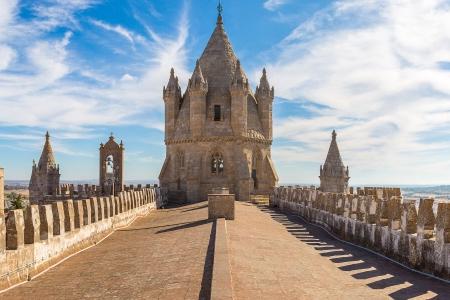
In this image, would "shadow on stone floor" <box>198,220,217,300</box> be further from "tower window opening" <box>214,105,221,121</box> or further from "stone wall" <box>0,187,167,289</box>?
"tower window opening" <box>214,105,221,121</box>

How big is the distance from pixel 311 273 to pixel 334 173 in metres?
29.9

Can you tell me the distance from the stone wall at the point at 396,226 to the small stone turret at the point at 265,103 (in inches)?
680

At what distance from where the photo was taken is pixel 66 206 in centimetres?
1345

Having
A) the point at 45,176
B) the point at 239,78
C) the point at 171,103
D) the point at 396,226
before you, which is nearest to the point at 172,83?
the point at 171,103

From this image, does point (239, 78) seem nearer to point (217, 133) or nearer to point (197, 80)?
point (197, 80)

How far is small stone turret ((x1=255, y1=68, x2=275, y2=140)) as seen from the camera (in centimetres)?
3894

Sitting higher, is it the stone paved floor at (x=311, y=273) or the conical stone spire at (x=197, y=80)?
the conical stone spire at (x=197, y=80)

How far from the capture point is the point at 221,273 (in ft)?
26.1

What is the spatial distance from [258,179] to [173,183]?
21.8ft

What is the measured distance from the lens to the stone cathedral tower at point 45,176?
44844 millimetres

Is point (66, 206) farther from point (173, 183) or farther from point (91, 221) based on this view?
point (173, 183)

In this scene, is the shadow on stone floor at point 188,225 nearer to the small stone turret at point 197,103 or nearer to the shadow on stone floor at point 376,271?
the shadow on stone floor at point 376,271

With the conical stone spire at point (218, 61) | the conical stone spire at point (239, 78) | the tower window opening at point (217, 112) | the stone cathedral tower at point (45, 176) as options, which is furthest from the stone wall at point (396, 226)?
the stone cathedral tower at point (45, 176)

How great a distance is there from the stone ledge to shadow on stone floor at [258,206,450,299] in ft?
10.3
